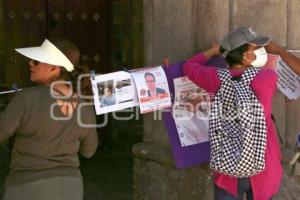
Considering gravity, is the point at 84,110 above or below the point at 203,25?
below

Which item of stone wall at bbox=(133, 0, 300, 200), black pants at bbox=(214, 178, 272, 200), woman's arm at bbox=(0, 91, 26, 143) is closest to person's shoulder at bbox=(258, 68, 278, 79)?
black pants at bbox=(214, 178, 272, 200)

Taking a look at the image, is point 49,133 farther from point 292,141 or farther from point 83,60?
point 83,60

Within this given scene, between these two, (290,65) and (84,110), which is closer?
(84,110)

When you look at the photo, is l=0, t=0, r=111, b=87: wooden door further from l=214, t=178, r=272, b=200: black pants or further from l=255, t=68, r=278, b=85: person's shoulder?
l=255, t=68, r=278, b=85: person's shoulder

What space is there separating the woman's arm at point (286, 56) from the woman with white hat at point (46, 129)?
53.4 inches

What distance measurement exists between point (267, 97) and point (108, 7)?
18.1 ft

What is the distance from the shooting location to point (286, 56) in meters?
4.51

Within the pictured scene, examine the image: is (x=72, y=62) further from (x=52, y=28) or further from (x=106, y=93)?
(x=52, y=28)

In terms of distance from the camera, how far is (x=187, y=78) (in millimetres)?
4723

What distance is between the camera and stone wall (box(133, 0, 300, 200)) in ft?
16.0

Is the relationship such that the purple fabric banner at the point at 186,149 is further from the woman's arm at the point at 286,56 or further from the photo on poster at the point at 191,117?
the woman's arm at the point at 286,56

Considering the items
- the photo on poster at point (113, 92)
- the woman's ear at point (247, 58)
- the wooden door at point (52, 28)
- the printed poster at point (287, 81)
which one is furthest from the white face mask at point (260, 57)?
the wooden door at point (52, 28)

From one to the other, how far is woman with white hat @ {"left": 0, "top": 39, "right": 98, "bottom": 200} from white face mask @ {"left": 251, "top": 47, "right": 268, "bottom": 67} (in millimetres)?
1126

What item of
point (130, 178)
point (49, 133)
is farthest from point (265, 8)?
point (130, 178)
